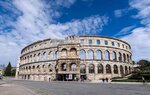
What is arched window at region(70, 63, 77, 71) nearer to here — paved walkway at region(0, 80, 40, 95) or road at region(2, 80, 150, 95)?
road at region(2, 80, 150, 95)

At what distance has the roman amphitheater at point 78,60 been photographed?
5284cm

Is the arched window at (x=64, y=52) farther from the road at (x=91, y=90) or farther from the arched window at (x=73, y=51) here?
the road at (x=91, y=90)

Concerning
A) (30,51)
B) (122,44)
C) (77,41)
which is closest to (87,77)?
(77,41)

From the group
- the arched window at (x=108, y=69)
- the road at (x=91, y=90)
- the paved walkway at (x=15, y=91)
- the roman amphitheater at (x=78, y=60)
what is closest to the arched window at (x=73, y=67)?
the roman amphitheater at (x=78, y=60)

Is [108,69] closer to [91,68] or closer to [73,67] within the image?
[91,68]

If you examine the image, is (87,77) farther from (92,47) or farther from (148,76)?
(148,76)

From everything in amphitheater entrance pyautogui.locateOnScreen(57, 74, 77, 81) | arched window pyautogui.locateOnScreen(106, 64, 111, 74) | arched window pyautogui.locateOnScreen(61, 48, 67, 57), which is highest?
arched window pyautogui.locateOnScreen(61, 48, 67, 57)

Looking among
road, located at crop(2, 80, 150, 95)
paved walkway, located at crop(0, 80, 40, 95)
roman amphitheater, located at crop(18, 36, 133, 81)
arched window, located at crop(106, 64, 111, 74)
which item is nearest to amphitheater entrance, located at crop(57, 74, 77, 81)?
roman amphitheater, located at crop(18, 36, 133, 81)

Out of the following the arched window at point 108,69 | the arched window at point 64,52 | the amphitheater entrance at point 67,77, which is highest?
the arched window at point 64,52

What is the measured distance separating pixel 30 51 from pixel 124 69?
39162mm

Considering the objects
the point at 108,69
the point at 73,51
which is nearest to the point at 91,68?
the point at 108,69

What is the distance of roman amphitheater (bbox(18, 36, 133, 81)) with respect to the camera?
52844mm

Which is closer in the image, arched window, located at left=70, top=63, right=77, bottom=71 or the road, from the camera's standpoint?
the road

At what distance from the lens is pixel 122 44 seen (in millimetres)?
64250
